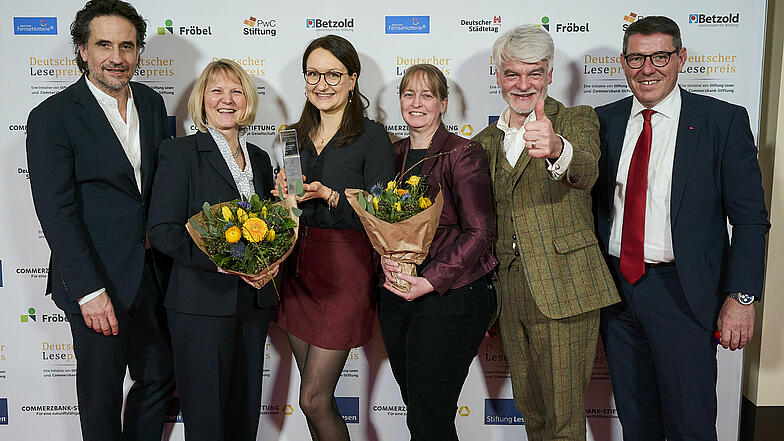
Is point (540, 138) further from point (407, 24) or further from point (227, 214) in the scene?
point (407, 24)

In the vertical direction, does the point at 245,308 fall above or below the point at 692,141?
below

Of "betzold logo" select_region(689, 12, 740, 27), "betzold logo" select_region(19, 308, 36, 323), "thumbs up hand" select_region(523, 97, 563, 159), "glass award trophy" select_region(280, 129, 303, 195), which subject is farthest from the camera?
"betzold logo" select_region(19, 308, 36, 323)

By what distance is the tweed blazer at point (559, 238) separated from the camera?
7.88ft

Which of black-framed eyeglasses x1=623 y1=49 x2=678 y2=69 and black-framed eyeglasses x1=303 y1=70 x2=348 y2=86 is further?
black-framed eyeglasses x1=303 y1=70 x2=348 y2=86

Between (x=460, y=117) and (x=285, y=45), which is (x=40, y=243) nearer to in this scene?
(x=285, y=45)

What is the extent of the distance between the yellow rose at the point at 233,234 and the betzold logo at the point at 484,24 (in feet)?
5.80

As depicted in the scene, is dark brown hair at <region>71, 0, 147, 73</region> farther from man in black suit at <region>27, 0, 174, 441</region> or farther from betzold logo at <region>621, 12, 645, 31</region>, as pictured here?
betzold logo at <region>621, 12, 645, 31</region>

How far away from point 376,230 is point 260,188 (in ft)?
2.19

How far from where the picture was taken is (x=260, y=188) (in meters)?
2.58

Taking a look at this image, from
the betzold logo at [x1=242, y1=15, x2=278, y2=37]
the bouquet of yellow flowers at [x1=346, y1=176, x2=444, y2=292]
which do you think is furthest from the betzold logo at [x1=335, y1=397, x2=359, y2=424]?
the betzold logo at [x1=242, y1=15, x2=278, y2=37]

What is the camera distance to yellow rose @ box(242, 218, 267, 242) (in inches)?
83.2

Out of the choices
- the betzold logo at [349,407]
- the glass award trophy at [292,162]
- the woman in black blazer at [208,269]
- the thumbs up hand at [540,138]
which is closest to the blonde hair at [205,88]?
the woman in black blazer at [208,269]

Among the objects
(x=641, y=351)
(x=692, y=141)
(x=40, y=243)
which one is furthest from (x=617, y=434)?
(x=40, y=243)

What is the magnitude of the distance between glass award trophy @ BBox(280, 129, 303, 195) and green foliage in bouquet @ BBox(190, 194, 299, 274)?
4.2 inches
